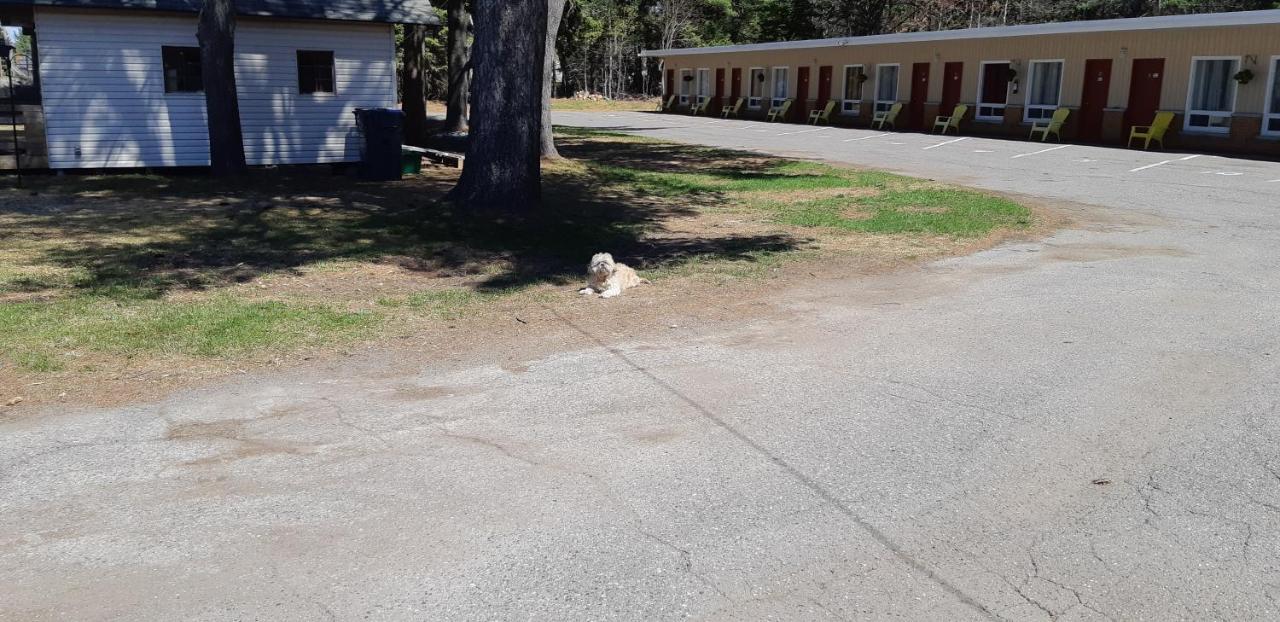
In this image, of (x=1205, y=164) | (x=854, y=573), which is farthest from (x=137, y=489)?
(x=1205, y=164)

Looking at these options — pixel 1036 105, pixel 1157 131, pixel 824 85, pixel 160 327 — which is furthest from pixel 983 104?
pixel 160 327

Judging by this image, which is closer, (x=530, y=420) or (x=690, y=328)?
(x=530, y=420)

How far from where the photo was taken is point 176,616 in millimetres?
3449

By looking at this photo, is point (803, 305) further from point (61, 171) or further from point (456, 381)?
point (61, 171)

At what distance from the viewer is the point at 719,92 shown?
150 ft

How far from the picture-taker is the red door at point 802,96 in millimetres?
40000

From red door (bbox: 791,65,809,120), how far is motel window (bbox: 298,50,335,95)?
2511 centimetres

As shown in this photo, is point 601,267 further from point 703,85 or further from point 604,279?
point 703,85

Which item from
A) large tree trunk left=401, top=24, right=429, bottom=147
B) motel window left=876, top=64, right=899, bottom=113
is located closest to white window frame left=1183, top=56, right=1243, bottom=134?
motel window left=876, top=64, right=899, bottom=113

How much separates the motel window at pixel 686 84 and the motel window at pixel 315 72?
3134cm

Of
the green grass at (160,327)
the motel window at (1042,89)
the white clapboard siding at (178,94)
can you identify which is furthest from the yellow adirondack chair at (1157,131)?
the green grass at (160,327)

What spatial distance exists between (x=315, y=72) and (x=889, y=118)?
72.1ft

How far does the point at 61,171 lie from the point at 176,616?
51.9 feet

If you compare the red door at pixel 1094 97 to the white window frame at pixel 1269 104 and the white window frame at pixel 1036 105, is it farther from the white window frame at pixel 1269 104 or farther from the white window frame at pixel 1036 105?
the white window frame at pixel 1269 104
